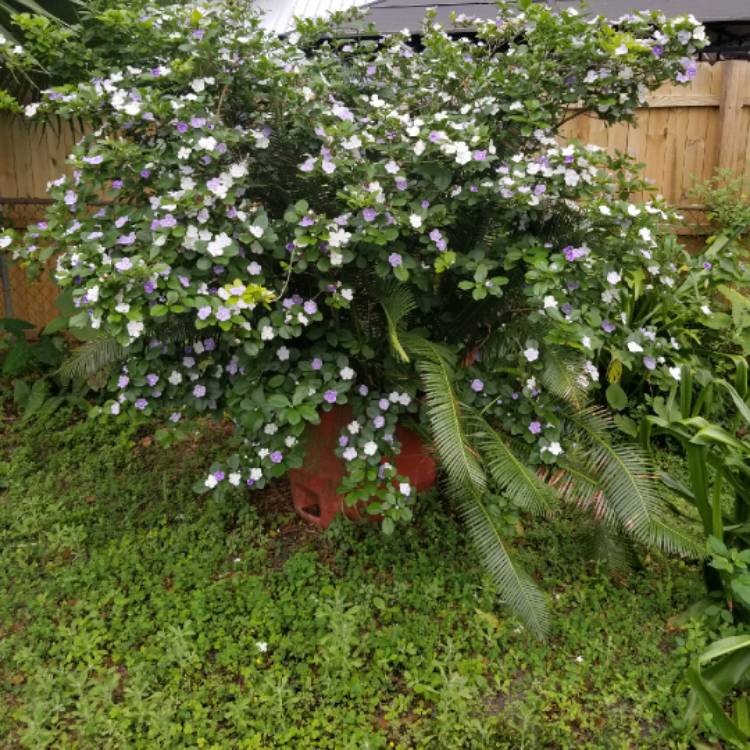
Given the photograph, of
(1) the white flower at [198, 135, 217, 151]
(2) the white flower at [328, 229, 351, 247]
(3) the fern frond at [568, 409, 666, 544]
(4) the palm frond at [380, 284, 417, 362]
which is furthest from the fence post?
(1) the white flower at [198, 135, 217, 151]

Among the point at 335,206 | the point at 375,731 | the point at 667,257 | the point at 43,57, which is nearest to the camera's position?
the point at 375,731

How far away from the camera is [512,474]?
2279 mm

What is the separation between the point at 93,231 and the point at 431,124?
1064 mm

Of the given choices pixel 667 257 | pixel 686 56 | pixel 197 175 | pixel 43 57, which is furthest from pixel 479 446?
pixel 43 57

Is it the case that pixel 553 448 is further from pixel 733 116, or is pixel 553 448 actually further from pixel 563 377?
pixel 733 116

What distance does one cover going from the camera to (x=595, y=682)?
212cm

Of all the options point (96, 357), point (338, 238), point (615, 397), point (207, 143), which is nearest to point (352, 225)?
point (338, 238)

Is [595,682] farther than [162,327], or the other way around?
[162,327]

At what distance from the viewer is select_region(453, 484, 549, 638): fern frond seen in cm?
219

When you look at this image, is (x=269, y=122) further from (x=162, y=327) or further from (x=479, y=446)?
(x=479, y=446)

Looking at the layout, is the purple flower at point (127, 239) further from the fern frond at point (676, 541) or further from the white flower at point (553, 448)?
the fern frond at point (676, 541)

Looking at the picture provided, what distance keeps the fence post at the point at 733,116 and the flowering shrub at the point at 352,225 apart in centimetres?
229

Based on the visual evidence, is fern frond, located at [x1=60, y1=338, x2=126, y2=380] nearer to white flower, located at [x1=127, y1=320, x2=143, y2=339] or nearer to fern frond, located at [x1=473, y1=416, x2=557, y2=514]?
white flower, located at [x1=127, y1=320, x2=143, y2=339]

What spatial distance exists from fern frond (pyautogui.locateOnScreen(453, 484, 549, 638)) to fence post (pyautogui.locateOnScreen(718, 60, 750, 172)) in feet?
10.5
